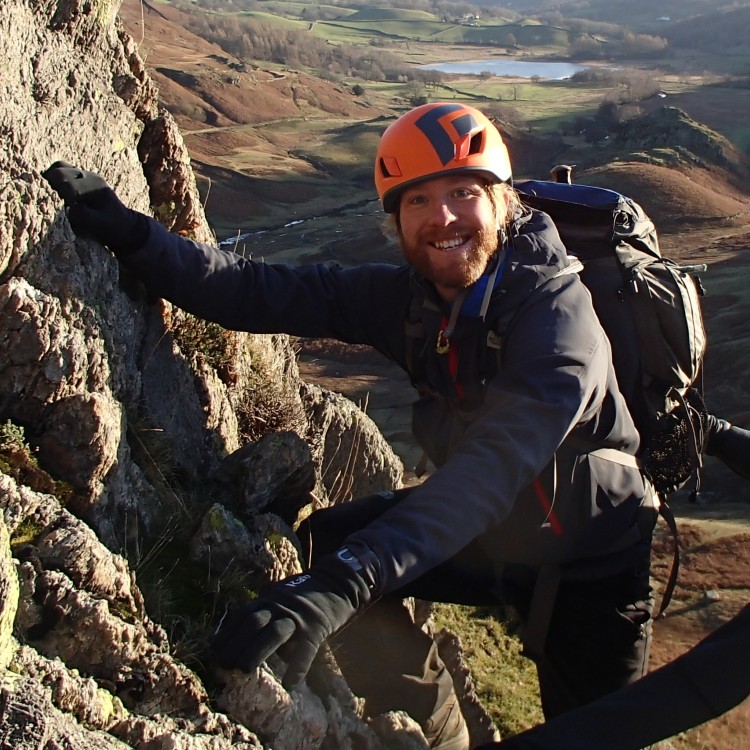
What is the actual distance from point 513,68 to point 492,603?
118855mm

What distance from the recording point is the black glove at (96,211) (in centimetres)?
382

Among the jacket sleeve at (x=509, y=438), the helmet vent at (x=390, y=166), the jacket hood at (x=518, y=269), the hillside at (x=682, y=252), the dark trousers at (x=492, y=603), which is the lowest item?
the hillside at (x=682, y=252)

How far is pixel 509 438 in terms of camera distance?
131 inches

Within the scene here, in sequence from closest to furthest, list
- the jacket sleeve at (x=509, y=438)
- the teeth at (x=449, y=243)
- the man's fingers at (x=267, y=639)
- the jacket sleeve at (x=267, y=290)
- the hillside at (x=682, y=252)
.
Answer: the man's fingers at (x=267, y=639) → the jacket sleeve at (x=509, y=438) → the teeth at (x=449, y=243) → the jacket sleeve at (x=267, y=290) → the hillside at (x=682, y=252)

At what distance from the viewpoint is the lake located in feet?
354

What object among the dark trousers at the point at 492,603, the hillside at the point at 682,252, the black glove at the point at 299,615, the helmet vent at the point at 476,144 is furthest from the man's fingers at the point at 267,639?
the hillside at the point at 682,252

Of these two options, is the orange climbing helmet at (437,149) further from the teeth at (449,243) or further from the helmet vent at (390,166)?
the teeth at (449,243)

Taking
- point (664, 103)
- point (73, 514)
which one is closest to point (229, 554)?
point (73, 514)

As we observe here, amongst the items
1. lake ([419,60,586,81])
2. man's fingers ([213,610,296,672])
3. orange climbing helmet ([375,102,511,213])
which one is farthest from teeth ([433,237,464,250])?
lake ([419,60,586,81])

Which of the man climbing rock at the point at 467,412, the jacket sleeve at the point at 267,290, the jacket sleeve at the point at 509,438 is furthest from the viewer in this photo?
the jacket sleeve at the point at 267,290

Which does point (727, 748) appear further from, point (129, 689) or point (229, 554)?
point (129, 689)

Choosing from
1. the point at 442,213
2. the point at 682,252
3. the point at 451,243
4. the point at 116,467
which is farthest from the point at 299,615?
the point at 682,252

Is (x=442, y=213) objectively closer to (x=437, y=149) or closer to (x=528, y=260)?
(x=437, y=149)

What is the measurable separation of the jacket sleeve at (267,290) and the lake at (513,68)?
341 feet
